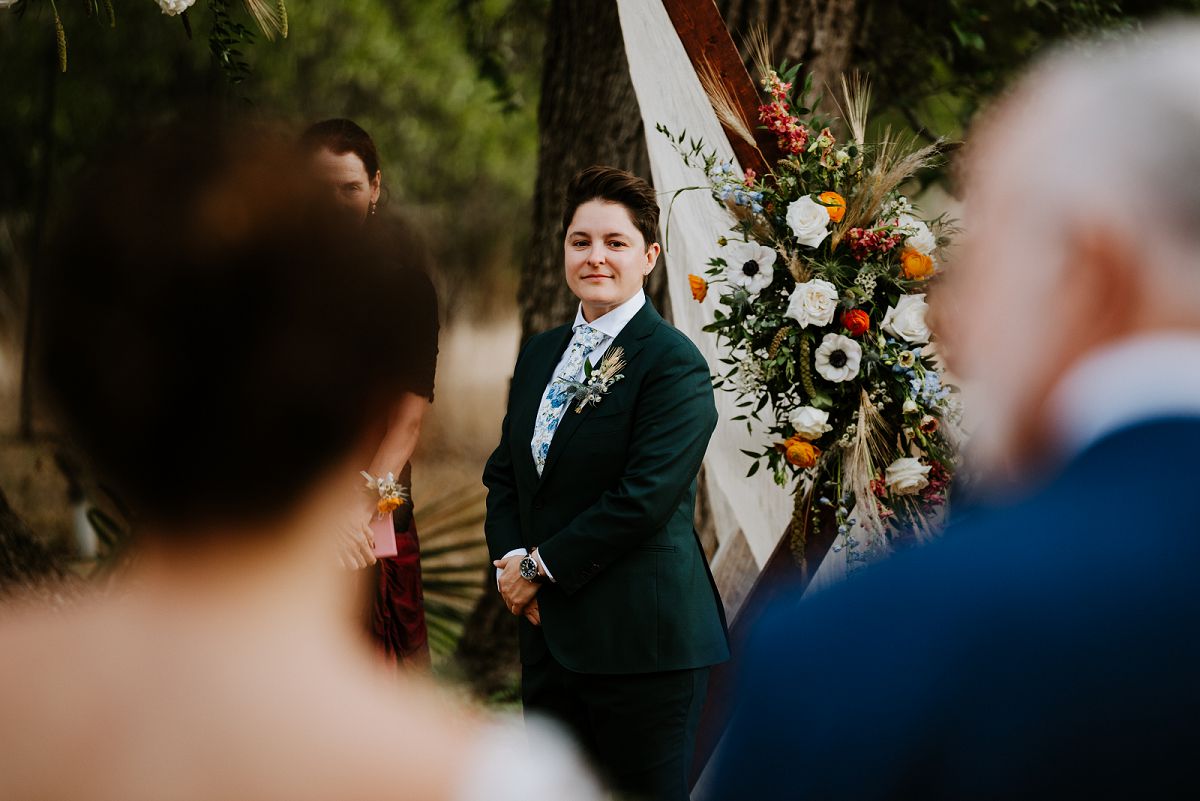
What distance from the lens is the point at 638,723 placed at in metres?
3.10

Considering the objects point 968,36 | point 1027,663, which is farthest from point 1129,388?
point 968,36

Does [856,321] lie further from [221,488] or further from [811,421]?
[221,488]

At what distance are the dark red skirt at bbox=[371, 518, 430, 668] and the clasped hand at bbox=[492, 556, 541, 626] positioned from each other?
1.33ft

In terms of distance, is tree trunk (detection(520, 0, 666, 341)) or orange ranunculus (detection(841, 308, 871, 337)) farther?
tree trunk (detection(520, 0, 666, 341))

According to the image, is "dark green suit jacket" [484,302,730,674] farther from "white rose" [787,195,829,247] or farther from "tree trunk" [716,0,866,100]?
"tree trunk" [716,0,866,100]

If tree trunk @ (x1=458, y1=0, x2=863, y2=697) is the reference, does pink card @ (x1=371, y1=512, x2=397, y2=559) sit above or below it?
below

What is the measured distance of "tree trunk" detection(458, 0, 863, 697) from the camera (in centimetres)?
486

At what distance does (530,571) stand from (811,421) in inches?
36.6

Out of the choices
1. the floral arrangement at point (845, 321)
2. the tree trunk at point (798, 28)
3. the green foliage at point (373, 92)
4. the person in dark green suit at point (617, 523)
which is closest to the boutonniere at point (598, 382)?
the person in dark green suit at point (617, 523)

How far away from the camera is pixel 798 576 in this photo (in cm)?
379

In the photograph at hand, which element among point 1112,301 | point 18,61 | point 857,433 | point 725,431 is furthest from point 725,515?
point 18,61

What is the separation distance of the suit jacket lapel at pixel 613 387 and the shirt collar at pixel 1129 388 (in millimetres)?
2260

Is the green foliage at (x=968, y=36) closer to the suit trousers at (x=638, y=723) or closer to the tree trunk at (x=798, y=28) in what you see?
the tree trunk at (x=798, y=28)

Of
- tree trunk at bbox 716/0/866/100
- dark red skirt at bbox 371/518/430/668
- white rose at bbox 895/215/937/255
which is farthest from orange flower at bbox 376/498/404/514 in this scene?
tree trunk at bbox 716/0/866/100
